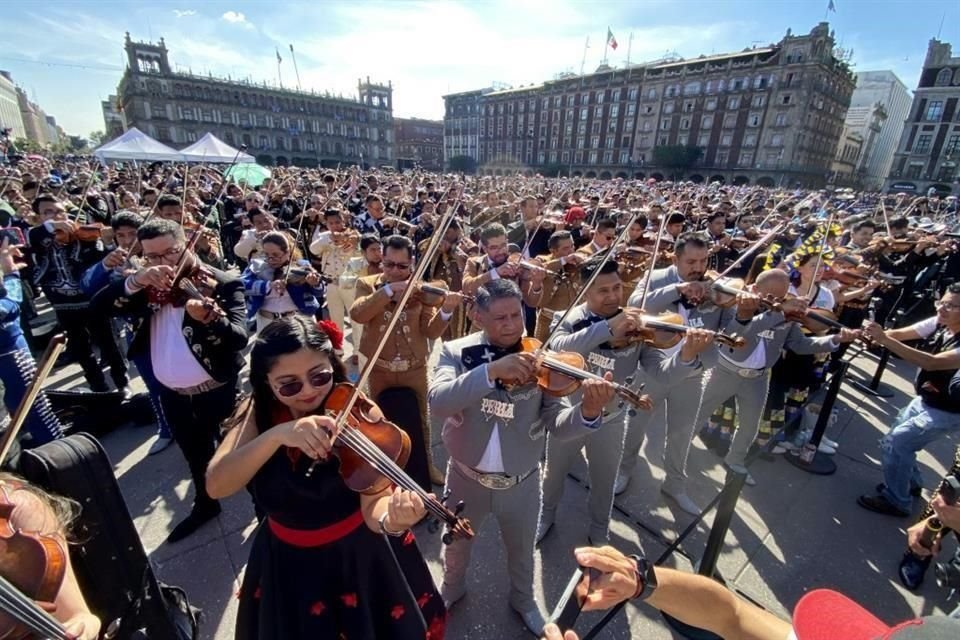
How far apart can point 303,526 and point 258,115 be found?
88.2 m

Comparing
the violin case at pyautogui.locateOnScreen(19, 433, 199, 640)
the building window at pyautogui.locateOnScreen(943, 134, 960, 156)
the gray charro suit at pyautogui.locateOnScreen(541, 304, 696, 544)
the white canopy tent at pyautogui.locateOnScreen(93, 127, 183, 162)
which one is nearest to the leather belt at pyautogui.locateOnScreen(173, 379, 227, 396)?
the violin case at pyautogui.locateOnScreen(19, 433, 199, 640)

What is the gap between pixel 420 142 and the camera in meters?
96.8

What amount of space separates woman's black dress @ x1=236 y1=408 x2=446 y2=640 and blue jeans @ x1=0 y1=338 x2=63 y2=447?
2.65 m

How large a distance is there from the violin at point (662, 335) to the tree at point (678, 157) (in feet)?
229

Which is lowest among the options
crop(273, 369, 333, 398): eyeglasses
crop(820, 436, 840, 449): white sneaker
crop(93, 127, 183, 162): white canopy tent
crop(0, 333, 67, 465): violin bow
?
crop(820, 436, 840, 449): white sneaker

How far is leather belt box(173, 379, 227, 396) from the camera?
10.2 ft

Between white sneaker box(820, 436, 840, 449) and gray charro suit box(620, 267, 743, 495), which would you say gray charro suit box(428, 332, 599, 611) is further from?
white sneaker box(820, 436, 840, 449)

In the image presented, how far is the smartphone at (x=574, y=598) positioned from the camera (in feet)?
4.24

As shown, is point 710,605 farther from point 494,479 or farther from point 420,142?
point 420,142

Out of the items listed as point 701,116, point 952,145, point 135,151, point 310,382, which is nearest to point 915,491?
point 310,382

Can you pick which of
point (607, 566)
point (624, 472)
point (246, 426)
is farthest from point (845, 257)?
point (246, 426)

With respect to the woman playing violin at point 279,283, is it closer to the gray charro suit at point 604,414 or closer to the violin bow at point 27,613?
the gray charro suit at point 604,414

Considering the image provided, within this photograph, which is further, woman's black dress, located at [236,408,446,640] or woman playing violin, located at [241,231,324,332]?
woman playing violin, located at [241,231,324,332]

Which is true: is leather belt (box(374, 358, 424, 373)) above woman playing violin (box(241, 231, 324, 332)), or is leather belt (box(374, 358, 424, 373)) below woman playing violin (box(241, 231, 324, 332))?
below
